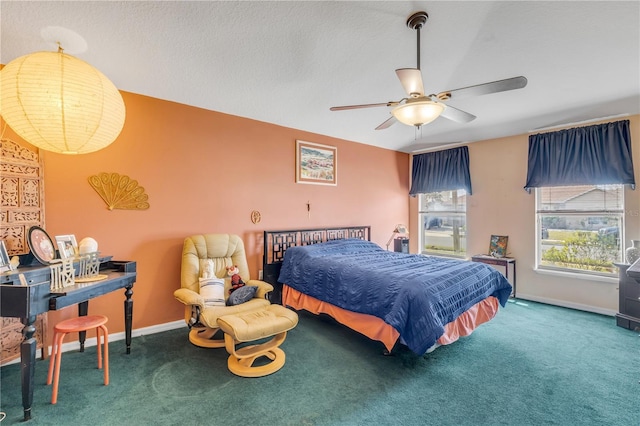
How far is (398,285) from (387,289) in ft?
0.35

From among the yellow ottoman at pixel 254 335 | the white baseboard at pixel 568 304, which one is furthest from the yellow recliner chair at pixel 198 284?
the white baseboard at pixel 568 304

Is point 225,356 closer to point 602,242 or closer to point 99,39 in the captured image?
point 99,39

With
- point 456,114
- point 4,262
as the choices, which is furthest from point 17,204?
point 456,114

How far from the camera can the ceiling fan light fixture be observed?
7.04 ft

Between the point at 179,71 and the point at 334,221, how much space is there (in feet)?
9.67

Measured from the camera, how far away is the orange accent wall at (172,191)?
2770 mm

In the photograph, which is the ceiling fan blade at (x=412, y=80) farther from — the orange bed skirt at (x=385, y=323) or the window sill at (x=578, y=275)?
the window sill at (x=578, y=275)

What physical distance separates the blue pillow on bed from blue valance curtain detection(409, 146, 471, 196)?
3925 mm

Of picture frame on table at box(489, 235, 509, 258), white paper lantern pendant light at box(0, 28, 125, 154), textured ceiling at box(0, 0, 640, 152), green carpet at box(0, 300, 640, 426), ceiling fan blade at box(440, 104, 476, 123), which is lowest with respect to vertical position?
green carpet at box(0, 300, 640, 426)

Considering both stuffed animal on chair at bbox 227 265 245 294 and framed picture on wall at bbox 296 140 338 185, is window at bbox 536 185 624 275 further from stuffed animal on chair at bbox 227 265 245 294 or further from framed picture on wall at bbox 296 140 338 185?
stuffed animal on chair at bbox 227 265 245 294

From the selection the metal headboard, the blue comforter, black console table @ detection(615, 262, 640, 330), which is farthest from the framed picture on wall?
black console table @ detection(615, 262, 640, 330)

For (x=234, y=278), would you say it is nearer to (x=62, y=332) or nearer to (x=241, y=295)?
(x=241, y=295)

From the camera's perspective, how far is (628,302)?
10.7 ft

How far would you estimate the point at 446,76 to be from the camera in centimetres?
296
